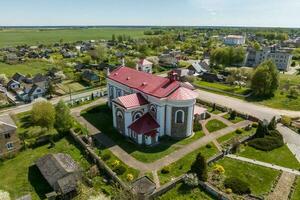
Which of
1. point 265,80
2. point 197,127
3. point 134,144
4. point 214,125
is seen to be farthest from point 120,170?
point 265,80

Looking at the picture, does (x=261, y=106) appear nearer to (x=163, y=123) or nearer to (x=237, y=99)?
(x=237, y=99)

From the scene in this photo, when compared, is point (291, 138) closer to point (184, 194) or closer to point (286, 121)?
point (286, 121)

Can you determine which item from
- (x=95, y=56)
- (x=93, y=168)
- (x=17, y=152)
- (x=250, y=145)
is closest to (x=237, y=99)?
(x=250, y=145)

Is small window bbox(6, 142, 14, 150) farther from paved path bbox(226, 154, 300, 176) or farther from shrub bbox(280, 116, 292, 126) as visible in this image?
shrub bbox(280, 116, 292, 126)

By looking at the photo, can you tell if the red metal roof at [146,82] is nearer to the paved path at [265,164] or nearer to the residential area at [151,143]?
the residential area at [151,143]

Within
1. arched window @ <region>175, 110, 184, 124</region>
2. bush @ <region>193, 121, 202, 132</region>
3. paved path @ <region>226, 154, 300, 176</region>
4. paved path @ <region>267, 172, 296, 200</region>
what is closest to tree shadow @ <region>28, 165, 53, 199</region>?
arched window @ <region>175, 110, 184, 124</region>

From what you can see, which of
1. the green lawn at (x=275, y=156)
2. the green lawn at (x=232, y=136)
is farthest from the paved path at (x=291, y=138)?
the green lawn at (x=232, y=136)
